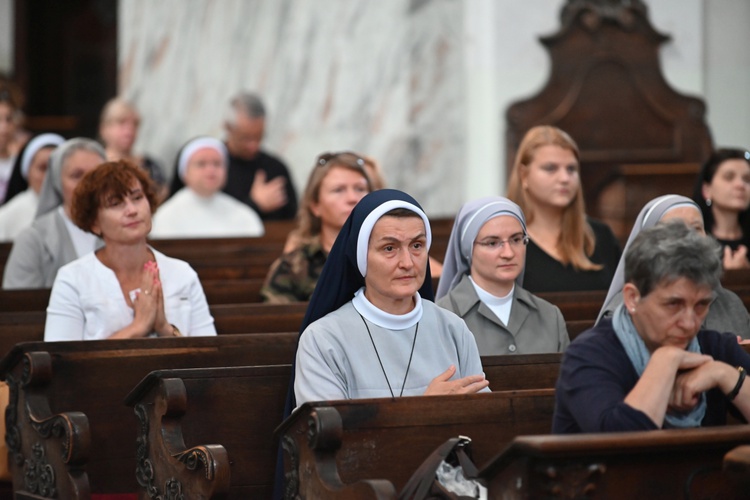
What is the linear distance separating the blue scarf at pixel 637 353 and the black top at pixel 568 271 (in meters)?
2.44

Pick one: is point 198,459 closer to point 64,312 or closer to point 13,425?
point 13,425

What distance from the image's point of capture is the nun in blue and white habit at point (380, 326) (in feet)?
12.9

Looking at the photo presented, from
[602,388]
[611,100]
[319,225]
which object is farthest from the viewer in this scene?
[611,100]

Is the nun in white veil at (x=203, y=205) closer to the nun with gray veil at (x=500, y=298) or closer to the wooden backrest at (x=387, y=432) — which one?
the nun with gray veil at (x=500, y=298)

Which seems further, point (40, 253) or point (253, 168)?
point (253, 168)

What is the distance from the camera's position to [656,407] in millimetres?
3180

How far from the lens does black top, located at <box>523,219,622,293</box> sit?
5.87m

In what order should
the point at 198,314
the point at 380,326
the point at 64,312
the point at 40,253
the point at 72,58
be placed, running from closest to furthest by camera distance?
1. the point at 380,326
2. the point at 64,312
3. the point at 198,314
4. the point at 40,253
5. the point at 72,58

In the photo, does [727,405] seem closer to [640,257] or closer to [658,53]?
[640,257]

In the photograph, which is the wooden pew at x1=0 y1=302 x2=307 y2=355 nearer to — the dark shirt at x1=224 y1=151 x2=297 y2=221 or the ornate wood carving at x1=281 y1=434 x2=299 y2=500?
the ornate wood carving at x1=281 y1=434 x2=299 y2=500

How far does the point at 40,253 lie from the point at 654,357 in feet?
12.0

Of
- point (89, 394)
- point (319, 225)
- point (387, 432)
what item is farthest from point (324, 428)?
point (319, 225)

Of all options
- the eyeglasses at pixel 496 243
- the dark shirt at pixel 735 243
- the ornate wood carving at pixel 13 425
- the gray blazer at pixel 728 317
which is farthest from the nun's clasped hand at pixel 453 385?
the dark shirt at pixel 735 243

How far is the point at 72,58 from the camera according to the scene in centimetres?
1520
